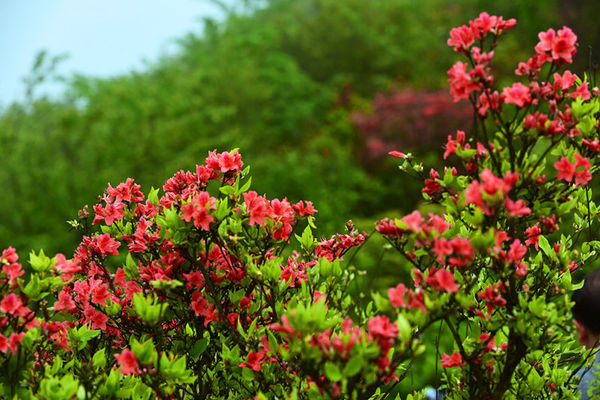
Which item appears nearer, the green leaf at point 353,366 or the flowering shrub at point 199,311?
the green leaf at point 353,366

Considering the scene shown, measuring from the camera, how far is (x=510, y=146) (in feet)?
4.81

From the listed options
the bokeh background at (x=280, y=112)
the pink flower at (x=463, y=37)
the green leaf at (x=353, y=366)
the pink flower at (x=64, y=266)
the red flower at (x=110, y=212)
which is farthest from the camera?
the bokeh background at (x=280, y=112)

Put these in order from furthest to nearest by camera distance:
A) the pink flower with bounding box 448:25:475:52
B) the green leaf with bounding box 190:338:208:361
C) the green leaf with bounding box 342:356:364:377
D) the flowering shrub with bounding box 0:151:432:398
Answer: the green leaf with bounding box 190:338:208:361, the pink flower with bounding box 448:25:475:52, the flowering shrub with bounding box 0:151:432:398, the green leaf with bounding box 342:356:364:377

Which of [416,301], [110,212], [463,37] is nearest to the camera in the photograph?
[416,301]

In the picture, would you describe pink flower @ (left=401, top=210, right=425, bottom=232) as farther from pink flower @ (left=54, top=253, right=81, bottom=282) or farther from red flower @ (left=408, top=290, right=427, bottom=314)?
pink flower @ (left=54, top=253, right=81, bottom=282)

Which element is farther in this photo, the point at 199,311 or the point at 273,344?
the point at 199,311

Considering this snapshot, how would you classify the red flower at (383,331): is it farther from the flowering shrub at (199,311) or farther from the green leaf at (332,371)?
the green leaf at (332,371)

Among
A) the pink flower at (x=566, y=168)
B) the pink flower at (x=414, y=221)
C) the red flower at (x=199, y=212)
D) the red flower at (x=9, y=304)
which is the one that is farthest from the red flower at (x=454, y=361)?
the red flower at (x=9, y=304)

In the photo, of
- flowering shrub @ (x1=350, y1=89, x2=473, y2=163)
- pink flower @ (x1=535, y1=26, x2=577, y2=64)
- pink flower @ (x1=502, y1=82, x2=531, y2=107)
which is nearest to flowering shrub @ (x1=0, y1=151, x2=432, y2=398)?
pink flower @ (x1=502, y1=82, x2=531, y2=107)

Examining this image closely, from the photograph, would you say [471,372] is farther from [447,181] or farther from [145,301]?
[145,301]

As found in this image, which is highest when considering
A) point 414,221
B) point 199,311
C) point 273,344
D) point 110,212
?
point 110,212

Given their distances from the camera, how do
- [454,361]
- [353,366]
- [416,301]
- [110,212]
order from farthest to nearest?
[110,212] < [454,361] < [416,301] < [353,366]

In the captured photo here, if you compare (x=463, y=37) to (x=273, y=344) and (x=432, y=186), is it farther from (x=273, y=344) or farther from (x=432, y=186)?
(x=273, y=344)

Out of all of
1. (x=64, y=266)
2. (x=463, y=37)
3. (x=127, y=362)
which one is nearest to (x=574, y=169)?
(x=463, y=37)
